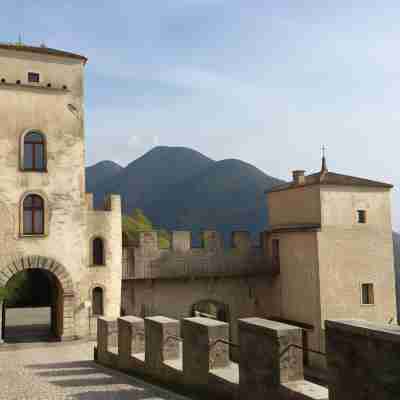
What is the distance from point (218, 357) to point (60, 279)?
13391mm

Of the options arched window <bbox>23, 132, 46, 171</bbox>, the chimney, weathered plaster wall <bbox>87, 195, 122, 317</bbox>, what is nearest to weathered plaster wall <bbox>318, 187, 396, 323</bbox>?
the chimney

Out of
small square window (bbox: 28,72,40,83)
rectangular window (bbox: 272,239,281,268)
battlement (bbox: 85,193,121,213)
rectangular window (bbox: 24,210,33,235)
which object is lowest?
rectangular window (bbox: 272,239,281,268)

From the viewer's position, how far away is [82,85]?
21.8 meters

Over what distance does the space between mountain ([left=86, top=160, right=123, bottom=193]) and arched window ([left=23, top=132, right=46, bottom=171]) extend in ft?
472

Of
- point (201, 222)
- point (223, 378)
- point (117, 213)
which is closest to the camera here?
point (223, 378)

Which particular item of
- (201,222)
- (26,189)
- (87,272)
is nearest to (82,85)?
(26,189)

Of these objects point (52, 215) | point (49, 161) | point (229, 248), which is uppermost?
point (49, 161)

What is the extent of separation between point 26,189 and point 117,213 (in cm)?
416

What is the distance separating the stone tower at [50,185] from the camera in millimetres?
20438

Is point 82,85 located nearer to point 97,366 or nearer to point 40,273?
point 97,366

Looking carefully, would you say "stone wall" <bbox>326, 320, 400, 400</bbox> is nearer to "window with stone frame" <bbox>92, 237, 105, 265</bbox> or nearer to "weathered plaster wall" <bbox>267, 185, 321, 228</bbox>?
"window with stone frame" <bbox>92, 237, 105, 265</bbox>

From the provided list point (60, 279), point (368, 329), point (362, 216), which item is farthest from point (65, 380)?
point (362, 216)

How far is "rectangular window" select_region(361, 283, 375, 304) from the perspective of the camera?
24267 millimetres

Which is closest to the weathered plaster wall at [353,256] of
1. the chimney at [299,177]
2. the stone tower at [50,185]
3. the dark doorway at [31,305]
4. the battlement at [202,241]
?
the chimney at [299,177]
